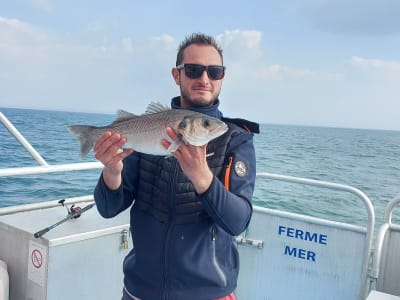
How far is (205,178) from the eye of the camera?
6.09 feet

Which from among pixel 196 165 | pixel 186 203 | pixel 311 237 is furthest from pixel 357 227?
pixel 196 165

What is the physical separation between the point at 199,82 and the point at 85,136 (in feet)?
2.01

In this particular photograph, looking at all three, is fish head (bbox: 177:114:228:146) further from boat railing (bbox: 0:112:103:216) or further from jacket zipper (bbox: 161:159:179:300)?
boat railing (bbox: 0:112:103:216)

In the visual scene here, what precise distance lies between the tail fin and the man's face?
474 mm

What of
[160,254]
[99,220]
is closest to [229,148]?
[160,254]

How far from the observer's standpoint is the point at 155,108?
7.02ft

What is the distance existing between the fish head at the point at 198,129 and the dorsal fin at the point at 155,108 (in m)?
0.22

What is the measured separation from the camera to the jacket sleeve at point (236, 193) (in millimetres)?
1852

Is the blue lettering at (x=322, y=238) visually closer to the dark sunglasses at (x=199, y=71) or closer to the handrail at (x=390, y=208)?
the handrail at (x=390, y=208)

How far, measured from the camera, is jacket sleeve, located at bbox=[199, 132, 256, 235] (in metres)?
1.85

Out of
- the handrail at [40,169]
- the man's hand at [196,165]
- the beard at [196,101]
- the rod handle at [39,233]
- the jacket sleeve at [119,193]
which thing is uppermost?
the beard at [196,101]

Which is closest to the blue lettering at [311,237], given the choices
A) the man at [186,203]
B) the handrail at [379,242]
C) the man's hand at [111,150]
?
the handrail at [379,242]

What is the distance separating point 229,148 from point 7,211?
2.16 meters

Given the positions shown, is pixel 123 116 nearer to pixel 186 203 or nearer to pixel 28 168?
pixel 186 203
